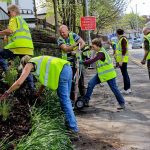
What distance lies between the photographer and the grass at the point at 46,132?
18.7 feet

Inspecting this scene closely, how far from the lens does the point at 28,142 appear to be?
18.6 feet

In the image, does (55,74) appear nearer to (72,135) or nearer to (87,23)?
(72,135)

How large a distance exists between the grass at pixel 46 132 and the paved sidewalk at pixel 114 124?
44cm

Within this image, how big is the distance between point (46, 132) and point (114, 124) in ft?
8.09

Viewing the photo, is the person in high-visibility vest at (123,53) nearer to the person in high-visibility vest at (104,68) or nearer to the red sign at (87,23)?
the person in high-visibility vest at (104,68)

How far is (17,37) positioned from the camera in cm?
911

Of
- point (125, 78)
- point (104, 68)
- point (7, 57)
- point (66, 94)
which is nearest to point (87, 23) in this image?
point (125, 78)

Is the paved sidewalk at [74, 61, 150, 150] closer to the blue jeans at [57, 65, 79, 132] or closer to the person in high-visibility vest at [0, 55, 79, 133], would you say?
the blue jeans at [57, 65, 79, 132]

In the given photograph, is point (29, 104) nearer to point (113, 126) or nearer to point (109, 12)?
point (113, 126)

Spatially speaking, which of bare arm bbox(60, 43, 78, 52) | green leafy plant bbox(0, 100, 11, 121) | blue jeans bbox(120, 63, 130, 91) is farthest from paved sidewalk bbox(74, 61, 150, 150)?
bare arm bbox(60, 43, 78, 52)

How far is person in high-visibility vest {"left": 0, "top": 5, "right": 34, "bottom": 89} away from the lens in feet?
29.3

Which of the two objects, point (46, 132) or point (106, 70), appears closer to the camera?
point (46, 132)

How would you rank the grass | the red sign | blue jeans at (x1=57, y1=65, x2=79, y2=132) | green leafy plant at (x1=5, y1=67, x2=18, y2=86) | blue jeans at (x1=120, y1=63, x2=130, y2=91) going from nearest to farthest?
the grass → blue jeans at (x1=57, y1=65, x2=79, y2=132) → green leafy plant at (x1=5, y1=67, x2=18, y2=86) → blue jeans at (x1=120, y1=63, x2=130, y2=91) → the red sign

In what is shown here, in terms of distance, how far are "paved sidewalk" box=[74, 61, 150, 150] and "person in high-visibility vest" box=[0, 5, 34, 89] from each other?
5.15ft
